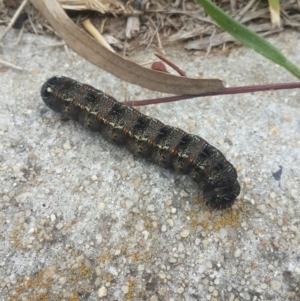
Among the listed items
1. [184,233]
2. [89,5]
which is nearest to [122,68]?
[89,5]

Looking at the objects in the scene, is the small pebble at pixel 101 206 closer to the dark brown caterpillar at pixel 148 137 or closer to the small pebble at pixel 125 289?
the dark brown caterpillar at pixel 148 137

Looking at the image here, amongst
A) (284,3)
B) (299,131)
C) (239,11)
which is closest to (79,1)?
(239,11)

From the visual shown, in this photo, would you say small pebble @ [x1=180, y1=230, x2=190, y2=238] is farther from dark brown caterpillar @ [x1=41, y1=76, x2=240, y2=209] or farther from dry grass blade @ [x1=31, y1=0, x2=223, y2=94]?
dry grass blade @ [x1=31, y1=0, x2=223, y2=94]

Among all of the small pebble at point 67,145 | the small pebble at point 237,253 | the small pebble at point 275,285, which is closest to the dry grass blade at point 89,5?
the small pebble at point 67,145

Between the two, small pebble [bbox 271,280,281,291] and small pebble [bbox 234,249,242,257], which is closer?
small pebble [bbox 271,280,281,291]

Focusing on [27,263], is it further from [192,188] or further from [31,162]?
[192,188]

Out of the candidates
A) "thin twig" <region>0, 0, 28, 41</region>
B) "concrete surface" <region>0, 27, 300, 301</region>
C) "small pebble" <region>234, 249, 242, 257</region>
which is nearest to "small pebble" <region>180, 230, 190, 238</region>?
"concrete surface" <region>0, 27, 300, 301</region>
